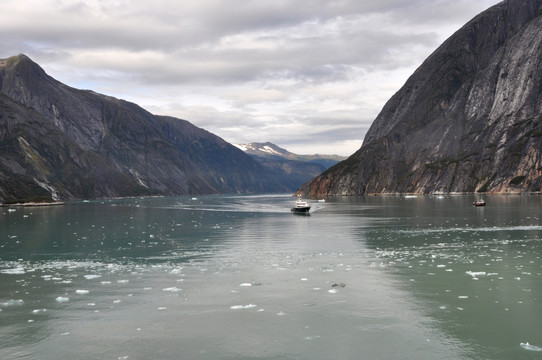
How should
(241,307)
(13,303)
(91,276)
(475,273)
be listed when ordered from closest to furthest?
1. (241,307)
2. (13,303)
3. (475,273)
4. (91,276)

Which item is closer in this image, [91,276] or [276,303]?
[276,303]

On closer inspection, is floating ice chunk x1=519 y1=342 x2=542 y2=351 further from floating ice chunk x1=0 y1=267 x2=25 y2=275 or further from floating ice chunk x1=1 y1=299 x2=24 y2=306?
floating ice chunk x1=0 y1=267 x2=25 y2=275

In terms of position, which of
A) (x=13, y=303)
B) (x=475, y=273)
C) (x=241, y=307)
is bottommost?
(x=13, y=303)

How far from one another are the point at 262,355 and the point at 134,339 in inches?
200

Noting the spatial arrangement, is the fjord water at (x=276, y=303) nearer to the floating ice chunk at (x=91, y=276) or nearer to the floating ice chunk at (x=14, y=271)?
the floating ice chunk at (x=14, y=271)

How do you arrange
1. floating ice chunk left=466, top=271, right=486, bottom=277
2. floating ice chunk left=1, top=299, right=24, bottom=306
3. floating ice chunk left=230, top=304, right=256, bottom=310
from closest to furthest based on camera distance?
floating ice chunk left=230, top=304, right=256, bottom=310, floating ice chunk left=1, top=299, right=24, bottom=306, floating ice chunk left=466, top=271, right=486, bottom=277

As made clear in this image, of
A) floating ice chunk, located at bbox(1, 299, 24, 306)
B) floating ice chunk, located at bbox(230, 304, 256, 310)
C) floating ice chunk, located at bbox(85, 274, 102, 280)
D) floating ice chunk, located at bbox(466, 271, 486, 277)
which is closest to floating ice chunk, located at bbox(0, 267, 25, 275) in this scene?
floating ice chunk, located at bbox(85, 274, 102, 280)

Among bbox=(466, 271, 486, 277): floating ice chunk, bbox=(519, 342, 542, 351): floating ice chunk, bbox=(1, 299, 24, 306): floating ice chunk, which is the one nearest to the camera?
bbox=(519, 342, 542, 351): floating ice chunk

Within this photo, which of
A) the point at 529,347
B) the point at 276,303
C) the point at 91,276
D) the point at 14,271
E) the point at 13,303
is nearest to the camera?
the point at 529,347

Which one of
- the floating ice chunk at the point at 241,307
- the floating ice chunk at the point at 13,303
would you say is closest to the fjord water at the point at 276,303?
the floating ice chunk at the point at 241,307

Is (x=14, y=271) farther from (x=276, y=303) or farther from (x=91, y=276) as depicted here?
(x=276, y=303)

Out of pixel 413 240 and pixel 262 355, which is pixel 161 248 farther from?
pixel 262 355

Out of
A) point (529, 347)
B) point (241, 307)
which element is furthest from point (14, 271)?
point (529, 347)

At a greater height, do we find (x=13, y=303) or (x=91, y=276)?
(x=91, y=276)
